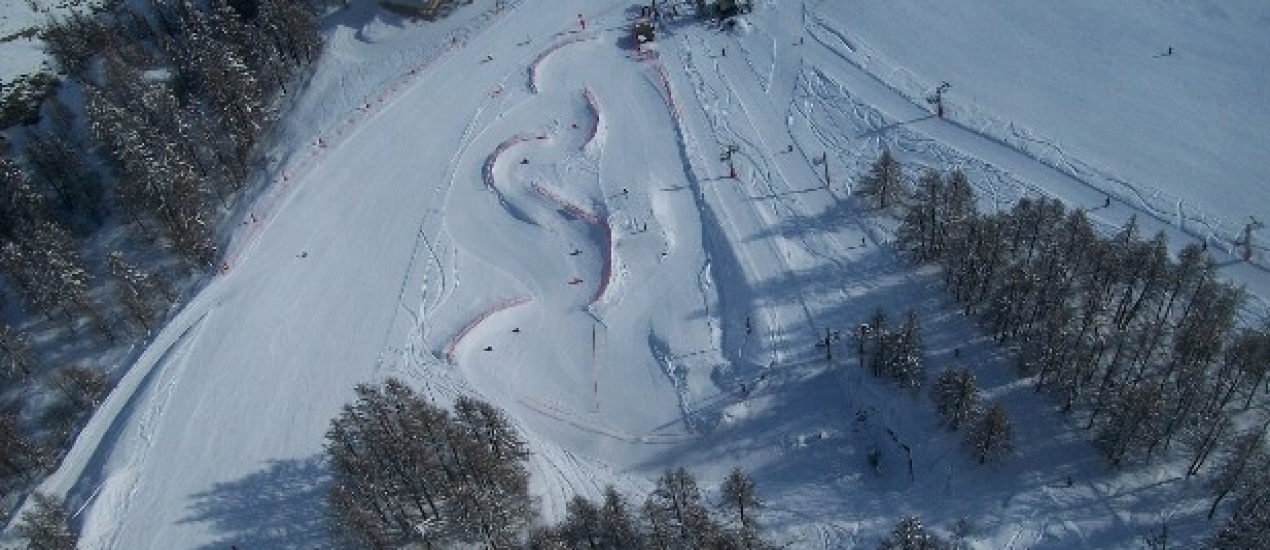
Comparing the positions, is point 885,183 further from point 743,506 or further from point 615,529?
point 615,529

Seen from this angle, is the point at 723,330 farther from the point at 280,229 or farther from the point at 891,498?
the point at 280,229

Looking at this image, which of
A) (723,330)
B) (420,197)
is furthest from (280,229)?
(723,330)

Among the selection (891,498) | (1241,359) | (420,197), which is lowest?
(891,498)

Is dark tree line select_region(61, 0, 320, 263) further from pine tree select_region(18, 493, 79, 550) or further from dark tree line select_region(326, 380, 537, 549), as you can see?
dark tree line select_region(326, 380, 537, 549)

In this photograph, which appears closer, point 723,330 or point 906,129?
point 723,330

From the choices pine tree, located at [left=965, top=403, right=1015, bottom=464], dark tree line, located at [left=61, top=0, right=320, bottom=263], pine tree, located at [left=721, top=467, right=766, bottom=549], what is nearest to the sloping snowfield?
pine tree, located at [left=965, top=403, right=1015, bottom=464]

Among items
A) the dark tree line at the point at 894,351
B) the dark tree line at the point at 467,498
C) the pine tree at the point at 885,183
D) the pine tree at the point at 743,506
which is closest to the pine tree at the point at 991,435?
the dark tree line at the point at 894,351
